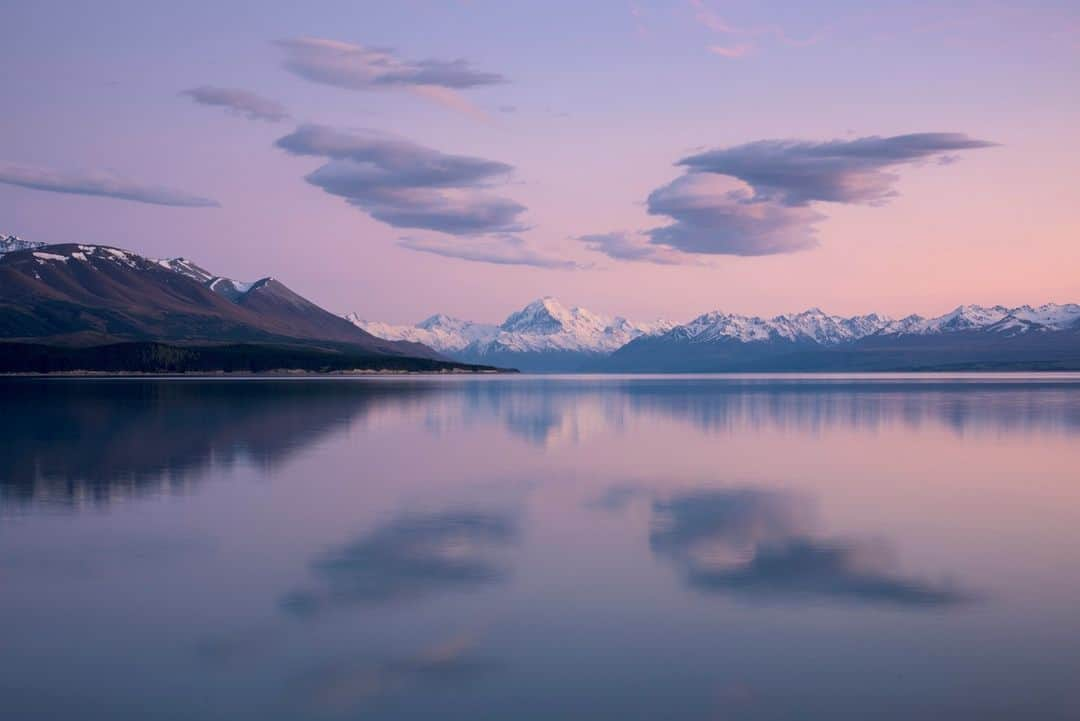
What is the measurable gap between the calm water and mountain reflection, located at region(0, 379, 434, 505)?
340 millimetres

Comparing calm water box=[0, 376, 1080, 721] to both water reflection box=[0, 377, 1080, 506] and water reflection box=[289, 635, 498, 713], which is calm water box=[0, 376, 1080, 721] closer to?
water reflection box=[289, 635, 498, 713]

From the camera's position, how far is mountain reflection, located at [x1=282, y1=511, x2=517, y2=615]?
54.4ft

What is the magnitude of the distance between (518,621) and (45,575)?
10109 millimetres

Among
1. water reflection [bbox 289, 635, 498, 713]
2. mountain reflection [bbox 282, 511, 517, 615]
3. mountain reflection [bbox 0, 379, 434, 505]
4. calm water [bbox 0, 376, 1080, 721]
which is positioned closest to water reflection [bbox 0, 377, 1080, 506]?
mountain reflection [bbox 0, 379, 434, 505]

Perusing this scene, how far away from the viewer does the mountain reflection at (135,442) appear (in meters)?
29.8

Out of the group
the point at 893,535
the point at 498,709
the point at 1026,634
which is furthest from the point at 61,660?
the point at 893,535

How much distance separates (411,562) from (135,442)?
3007 cm

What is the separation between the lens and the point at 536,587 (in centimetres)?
1714

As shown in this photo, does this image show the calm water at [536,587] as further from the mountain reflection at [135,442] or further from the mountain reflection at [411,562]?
the mountain reflection at [135,442]

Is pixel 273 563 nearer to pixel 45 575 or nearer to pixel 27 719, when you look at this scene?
pixel 45 575

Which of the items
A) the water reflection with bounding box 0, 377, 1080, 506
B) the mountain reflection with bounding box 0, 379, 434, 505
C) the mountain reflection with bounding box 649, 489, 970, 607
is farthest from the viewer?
the water reflection with bounding box 0, 377, 1080, 506

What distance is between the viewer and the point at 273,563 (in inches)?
757

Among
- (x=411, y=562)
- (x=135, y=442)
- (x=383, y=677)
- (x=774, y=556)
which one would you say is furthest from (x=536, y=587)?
(x=135, y=442)

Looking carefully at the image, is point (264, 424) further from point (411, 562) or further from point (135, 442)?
point (411, 562)
